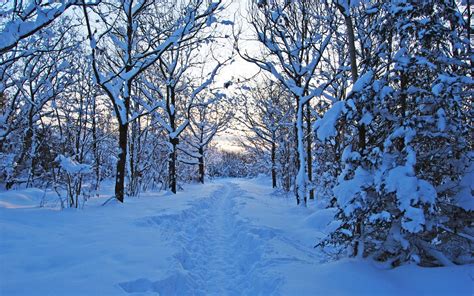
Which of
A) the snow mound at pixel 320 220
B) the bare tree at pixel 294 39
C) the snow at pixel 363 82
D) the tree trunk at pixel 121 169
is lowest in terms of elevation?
the snow mound at pixel 320 220

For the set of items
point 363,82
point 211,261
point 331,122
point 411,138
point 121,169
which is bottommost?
point 211,261

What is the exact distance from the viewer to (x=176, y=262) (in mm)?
4590

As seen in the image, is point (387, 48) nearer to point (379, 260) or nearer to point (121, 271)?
point (379, 260)

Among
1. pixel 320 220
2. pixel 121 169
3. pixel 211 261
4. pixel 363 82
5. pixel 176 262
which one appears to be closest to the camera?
pixel 363 82

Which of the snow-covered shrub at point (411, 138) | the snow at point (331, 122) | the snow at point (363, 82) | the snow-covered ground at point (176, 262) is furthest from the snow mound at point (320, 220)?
the snow at point (363, 82)

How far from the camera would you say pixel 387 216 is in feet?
11.1

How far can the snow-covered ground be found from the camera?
3420mm

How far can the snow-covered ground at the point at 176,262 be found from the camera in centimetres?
342

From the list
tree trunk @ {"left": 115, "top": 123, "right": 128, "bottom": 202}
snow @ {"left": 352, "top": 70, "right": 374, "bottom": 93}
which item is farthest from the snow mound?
tree trunk @ {"left": 115, "top": 123, "right": 128, "bottom": 202}

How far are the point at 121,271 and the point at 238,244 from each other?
3061 mm

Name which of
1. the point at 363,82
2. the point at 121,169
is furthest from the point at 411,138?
the point at 121,169

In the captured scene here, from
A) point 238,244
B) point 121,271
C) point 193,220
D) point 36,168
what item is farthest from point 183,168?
point 121,271

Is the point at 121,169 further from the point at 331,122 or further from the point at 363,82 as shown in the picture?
the point at 363,82

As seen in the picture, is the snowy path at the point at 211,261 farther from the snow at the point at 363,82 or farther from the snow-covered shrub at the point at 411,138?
the snow at the point at 363,82
